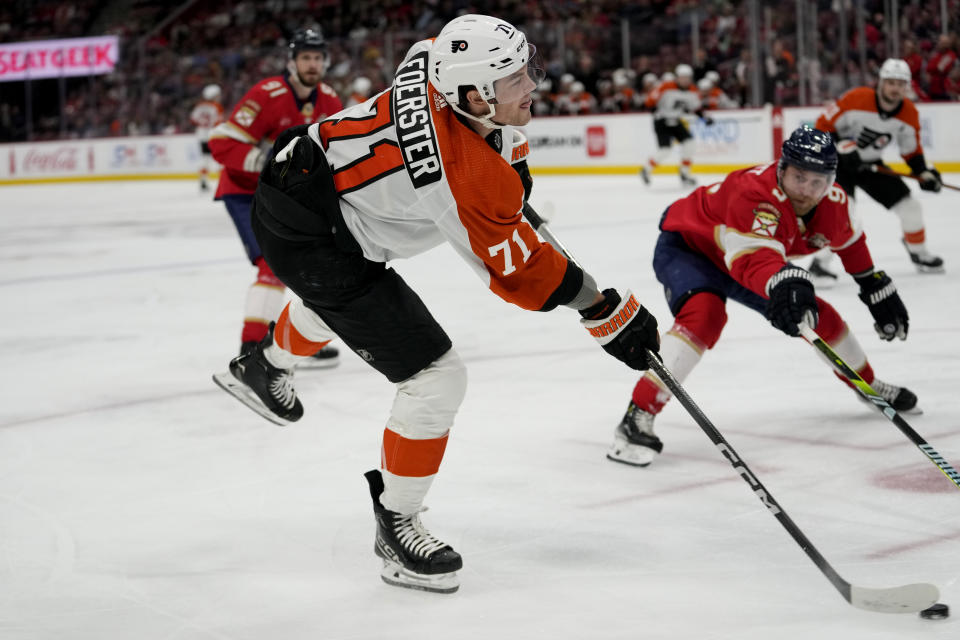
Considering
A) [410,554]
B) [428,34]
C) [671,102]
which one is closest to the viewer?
[410,554]

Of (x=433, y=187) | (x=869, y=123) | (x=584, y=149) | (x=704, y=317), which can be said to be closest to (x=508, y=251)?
(x=433, y=187)

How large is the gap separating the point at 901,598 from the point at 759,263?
118cm

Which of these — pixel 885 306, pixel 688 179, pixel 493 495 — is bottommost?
pixel 688 179

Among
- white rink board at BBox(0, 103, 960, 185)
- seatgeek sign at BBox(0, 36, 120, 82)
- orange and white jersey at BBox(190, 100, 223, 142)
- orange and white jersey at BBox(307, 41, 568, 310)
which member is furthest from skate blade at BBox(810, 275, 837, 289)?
seatgeek sign at BBox(0, 36, 120, 82)

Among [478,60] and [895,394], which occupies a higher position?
[478,60]

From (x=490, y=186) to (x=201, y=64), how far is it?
56.3 feet

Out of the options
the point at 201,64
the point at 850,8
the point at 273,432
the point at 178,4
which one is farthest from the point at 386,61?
the point at 273,432

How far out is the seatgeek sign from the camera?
20766 millimetres

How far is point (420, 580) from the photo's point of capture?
2.42 metres

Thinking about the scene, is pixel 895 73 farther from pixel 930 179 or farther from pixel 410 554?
pixel 410 554

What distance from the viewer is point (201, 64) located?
60.3 feet

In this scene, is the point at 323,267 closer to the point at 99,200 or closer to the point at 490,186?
the point at 490,186

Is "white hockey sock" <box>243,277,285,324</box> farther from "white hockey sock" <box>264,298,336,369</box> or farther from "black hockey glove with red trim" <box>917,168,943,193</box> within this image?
"black hockey glove with red trim" <box>917,168,943,193</box>

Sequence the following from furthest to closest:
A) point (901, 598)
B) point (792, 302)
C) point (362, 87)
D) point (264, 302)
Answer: point (362, 87) < point (264, 302) < point (792, 302) < point (901, 598)
